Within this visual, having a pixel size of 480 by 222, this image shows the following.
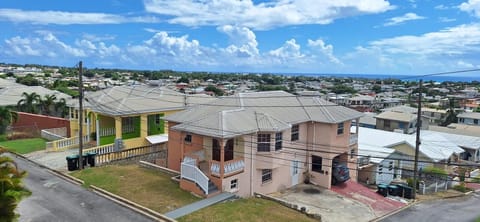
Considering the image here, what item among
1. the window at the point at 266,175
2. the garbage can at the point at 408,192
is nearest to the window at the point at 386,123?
the garbage can at the point at 408,192

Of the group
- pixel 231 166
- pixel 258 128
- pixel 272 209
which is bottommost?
pixel 272 209

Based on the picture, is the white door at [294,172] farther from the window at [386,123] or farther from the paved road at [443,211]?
the window at [386,123]

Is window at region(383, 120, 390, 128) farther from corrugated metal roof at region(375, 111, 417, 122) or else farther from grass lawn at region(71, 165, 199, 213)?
grass lawn at region(71, 165, 199, 213)

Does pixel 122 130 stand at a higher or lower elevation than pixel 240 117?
lower

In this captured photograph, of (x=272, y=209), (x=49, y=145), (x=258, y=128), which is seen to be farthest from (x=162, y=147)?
(x=272, y=209)

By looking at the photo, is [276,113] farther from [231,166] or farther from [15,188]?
[15,188]

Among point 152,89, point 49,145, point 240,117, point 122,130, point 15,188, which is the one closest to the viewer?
point 15,188
